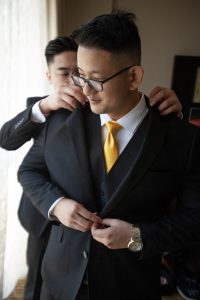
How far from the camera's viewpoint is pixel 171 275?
2078 millimetres

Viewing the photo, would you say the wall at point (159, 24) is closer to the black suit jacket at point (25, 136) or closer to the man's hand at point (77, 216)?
the black suit jacket at point (25, 136)

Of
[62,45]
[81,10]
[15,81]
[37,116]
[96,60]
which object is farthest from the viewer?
[81,10]

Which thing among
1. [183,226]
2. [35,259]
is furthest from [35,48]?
[183,226]

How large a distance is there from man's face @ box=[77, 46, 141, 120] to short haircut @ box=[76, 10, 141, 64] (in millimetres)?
19

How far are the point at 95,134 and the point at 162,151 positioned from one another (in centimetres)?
23

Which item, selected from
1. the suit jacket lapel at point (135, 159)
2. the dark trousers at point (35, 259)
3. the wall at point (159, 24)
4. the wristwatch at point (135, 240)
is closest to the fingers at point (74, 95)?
the suit jacket lapel at point (135, 159)

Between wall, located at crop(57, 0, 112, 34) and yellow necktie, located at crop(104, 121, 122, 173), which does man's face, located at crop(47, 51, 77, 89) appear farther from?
wall, located at crop(57, 0, 112, 34)

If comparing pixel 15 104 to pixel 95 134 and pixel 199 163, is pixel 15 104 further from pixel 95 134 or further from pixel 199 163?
pixel 199 163

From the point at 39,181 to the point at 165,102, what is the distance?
20.7 inches

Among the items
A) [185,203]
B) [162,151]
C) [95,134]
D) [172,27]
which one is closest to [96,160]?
[95,134]

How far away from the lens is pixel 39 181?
3.31 ft

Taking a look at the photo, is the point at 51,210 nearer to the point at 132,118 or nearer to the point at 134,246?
the point at 134,246

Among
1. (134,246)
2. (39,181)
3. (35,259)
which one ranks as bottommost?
(35,259)

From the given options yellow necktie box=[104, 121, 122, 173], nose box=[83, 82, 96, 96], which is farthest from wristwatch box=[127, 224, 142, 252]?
nose box=[83, 82, 96, 96]
